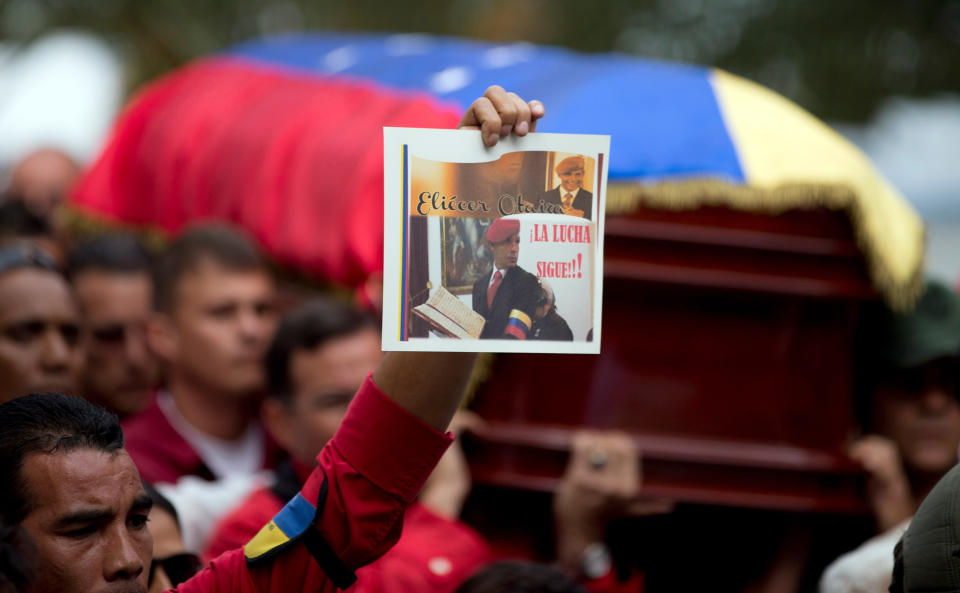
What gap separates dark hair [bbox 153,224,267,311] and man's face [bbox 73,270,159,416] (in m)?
0.12

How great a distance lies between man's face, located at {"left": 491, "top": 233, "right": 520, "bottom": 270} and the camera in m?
1.70

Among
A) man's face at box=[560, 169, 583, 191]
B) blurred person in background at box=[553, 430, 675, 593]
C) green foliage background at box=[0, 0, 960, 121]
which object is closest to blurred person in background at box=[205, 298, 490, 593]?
blurred person in background at box=[553, 430, 675, 593]

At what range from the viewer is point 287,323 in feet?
10.2

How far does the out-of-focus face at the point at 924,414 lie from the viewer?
3129mm

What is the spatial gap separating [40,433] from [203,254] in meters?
2.03

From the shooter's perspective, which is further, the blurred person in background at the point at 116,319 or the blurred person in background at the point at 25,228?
the blurred person in background at the point at 25,228

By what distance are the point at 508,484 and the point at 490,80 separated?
4.08 ft

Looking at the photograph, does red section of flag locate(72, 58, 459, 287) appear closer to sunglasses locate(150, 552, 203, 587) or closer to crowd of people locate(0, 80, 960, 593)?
crowd of people locate(0, 80, 960, 593)

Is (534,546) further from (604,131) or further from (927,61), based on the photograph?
(927,61)

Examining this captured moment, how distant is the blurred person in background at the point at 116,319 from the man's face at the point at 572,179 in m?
2.40

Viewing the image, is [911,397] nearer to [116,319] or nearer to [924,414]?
[924,414]

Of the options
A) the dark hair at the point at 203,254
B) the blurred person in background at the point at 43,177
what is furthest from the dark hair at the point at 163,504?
the blurred person in background at the point at 43,177

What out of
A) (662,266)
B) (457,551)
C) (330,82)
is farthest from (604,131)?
(330,82)

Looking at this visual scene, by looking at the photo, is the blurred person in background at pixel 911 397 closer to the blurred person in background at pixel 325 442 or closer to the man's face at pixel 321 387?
the blurred person in background at pixel 325 442
